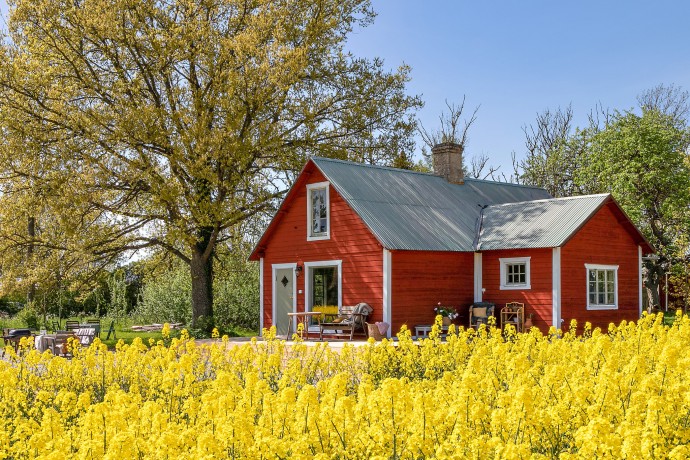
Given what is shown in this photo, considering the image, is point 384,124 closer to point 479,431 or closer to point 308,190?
point 308,190

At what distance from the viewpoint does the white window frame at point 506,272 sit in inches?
939

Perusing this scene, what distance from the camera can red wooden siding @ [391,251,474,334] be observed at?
22.9m

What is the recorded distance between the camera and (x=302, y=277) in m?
25.4

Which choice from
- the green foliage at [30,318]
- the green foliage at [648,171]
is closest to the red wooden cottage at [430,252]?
the green foliage at [648,171]

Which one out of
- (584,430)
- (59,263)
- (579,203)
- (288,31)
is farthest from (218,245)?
(584,430)

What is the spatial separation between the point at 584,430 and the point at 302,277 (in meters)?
20.5

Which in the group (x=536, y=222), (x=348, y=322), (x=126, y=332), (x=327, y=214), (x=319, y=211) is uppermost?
(x=319, y=211)

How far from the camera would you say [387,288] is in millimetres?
22641

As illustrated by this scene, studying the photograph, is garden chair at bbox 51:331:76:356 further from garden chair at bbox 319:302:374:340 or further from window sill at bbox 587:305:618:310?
window sill at bbox 587:305:618:310

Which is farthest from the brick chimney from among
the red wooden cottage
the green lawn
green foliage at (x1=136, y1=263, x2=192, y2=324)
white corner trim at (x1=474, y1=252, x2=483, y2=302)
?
green foliage at (x1=136, y1=263, x2=192, y2=324)

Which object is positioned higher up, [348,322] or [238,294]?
[238,294]

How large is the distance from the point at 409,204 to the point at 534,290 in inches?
187

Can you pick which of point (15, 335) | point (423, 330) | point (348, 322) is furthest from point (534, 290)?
point (15, 335)

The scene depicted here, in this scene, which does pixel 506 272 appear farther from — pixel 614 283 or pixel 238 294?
pixel 238 294
